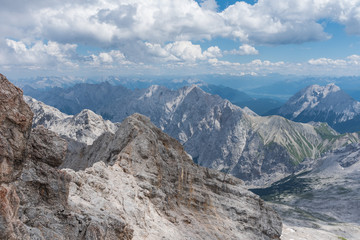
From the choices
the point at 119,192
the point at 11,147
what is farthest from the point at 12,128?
the point at 119,192

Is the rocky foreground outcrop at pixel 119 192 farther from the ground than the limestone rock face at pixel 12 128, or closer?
closer

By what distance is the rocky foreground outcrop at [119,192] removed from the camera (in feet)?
68.4

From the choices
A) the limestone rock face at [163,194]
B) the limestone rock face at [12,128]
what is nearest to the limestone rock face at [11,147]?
the limestone rock face at [12,128]

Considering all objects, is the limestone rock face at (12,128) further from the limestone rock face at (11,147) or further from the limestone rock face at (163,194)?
the limestone rock face at (163,194)

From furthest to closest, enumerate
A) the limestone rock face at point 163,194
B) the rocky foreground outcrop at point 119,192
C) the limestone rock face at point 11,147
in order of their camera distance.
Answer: the limestone rock face at point 163,194
the rocky foreground outcrop at point 119,192
the limestone rock face at point 11,147

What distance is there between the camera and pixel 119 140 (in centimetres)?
6394

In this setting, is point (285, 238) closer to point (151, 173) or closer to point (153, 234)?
point (151, 173)

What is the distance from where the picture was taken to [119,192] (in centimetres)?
4397

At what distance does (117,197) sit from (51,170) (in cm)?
1660

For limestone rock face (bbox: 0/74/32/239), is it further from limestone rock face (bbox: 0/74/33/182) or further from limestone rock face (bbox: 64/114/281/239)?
limestone rock face (bbox: 64/114/281/239)

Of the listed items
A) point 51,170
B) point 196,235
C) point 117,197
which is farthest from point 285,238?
point 51,170

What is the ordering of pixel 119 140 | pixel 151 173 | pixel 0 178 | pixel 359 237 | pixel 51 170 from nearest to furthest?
pixel 0 178, pixel 51 170, pixel 151 173, pixel 119 140, pixel 359 237

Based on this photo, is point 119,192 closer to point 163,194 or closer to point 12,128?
point 163,194

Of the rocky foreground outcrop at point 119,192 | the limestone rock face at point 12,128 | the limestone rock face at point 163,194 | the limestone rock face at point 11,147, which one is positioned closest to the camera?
the limestone rock face at point 11,147
